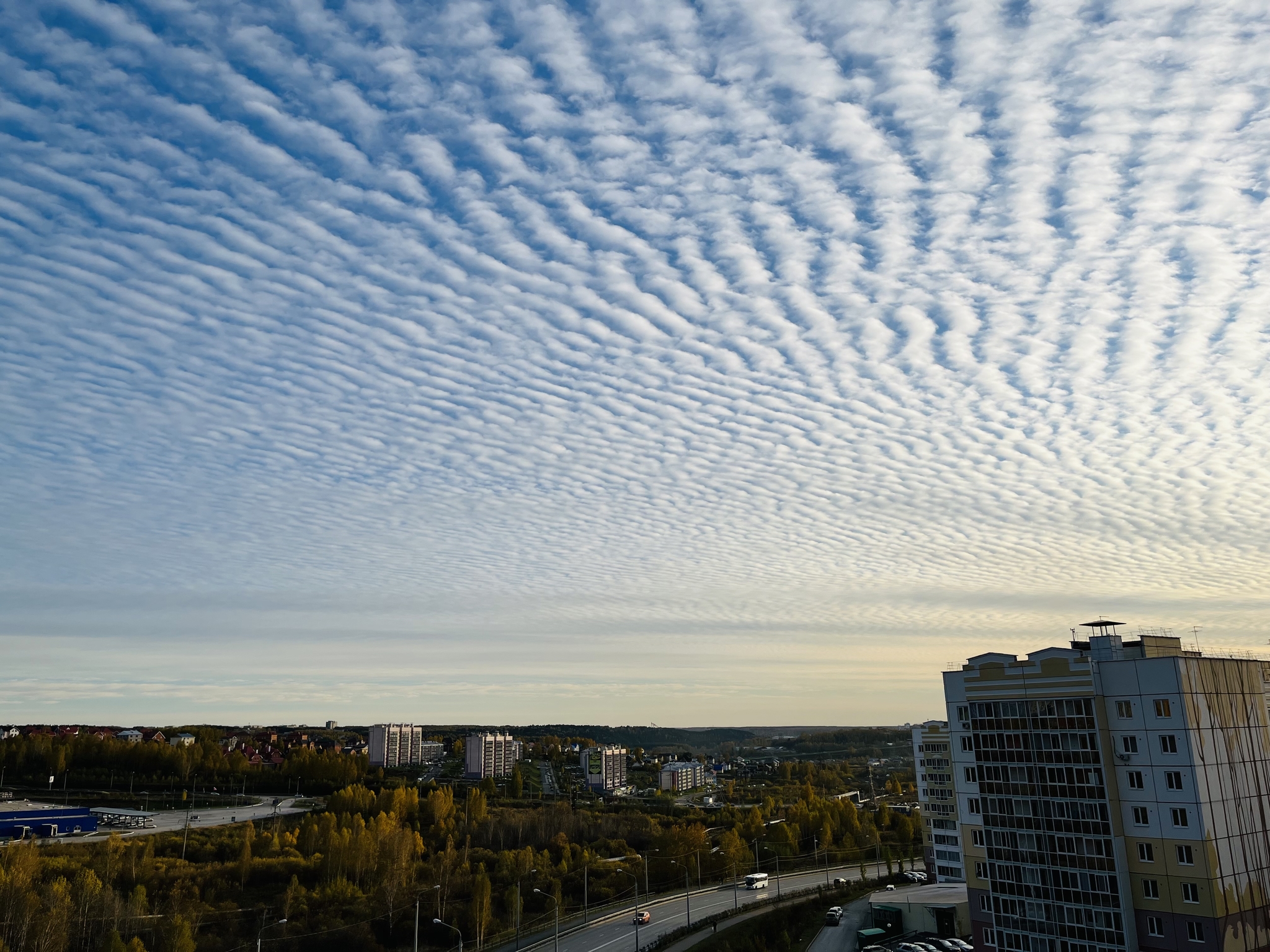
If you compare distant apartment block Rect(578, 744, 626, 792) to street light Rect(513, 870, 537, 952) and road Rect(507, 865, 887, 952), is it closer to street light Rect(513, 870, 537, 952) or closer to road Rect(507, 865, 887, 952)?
road Rect(507, 865, 887, 952)

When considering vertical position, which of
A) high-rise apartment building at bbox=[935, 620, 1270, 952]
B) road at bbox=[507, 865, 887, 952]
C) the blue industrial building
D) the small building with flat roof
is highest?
high-rise apartment building at bbox=[935, 620, 1270, 952]

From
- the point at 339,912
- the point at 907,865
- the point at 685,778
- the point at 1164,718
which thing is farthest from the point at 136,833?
the point at 685,778

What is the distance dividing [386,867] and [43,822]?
42.6 meters

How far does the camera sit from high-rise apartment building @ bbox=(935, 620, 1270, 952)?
3681cm

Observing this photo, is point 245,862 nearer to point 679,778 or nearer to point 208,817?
point 208,817

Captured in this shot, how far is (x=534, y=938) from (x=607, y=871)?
23.9 meters

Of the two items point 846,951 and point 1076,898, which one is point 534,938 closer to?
point 846,951

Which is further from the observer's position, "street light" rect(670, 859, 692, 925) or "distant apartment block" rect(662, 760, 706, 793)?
"distant apartment block" rect(662, 760, 706, 793)

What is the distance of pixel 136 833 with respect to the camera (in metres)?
95.6

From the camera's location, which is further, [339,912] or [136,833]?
[136,833]

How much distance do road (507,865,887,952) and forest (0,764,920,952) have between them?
3.24 m

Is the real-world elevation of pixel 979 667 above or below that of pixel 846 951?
above

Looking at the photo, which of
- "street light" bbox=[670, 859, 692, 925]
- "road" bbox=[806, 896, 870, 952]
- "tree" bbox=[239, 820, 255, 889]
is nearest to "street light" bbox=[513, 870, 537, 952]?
"street light" bbox=[670, 859, 692, 925]

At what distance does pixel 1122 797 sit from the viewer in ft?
127
